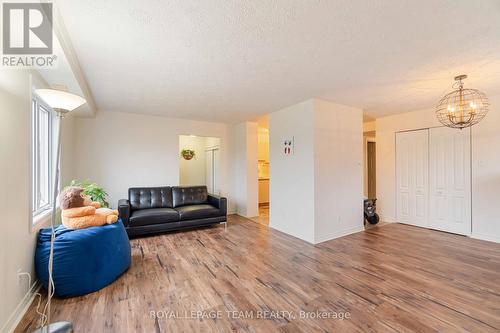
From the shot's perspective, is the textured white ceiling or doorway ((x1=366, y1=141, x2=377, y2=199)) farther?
doorway ((x1=366, y1=141, x2=377, y2=199))

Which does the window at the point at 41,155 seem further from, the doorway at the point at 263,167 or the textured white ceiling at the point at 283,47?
the doorway at the point at 263,167

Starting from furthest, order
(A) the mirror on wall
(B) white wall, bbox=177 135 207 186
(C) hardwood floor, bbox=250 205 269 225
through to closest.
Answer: (B) white wall, bbox=177 135 207 186 → (A) the mirror on wall → (C) hardwood floor, bbox=250 205 269 225

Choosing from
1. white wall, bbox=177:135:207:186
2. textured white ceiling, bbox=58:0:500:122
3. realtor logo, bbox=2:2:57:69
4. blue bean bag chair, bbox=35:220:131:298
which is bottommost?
blue bean bag chair, bbox=35:220:131:298

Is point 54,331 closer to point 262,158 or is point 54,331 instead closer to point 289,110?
point 289,110

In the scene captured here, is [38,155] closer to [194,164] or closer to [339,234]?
[194,164]

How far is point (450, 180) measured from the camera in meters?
4.18

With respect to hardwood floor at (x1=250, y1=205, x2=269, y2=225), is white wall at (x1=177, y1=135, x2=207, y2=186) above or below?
above

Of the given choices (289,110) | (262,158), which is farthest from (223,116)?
(262,158)

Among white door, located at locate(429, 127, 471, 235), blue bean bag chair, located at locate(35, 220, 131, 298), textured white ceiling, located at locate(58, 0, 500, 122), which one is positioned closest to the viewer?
textured white ceiling, located at locate(58, 0, 500, 122)

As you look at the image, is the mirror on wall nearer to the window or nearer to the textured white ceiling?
the textured white ceiling

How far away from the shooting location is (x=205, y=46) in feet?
6.83

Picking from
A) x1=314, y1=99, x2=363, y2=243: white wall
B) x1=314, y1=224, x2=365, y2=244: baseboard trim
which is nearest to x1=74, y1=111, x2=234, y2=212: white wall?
x1=314, y1=99, x2=363, y2=243: white wall

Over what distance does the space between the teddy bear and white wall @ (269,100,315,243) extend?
9.54 ft

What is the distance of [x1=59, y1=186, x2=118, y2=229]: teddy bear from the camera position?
2.41m
